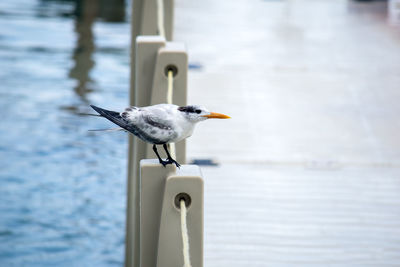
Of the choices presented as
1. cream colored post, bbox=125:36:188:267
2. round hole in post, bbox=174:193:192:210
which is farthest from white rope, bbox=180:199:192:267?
cream colored post, bbox=125:36:188:267

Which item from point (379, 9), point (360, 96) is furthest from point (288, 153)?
point (379, 9)

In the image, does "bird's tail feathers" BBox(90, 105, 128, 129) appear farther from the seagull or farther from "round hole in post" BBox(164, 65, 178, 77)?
"round hole in post" BBox(164, 65, 178, 77)

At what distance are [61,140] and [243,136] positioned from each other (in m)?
3.24

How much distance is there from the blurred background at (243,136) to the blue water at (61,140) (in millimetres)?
21

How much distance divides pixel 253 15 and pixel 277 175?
6.12m

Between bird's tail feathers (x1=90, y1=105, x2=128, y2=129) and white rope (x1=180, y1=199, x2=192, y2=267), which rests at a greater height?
bird's tail feathers (x1=90, y1=105, x2=128, y2=129)

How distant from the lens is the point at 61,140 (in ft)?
30.0

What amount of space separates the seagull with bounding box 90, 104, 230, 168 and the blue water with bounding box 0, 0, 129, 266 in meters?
4.22

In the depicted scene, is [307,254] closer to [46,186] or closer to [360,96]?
[360,96]

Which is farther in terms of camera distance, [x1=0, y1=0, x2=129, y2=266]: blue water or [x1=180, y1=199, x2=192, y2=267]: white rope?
[x1=0, y1=0, x2=129, y2=266]: blue water

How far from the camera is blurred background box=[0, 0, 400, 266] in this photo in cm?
514

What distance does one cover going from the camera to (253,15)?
11641 mm

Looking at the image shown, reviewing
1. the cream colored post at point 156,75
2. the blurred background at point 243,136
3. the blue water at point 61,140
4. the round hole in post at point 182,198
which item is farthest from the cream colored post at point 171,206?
the blue water at point 61,140

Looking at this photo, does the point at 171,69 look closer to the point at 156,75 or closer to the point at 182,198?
the point at 156,75
